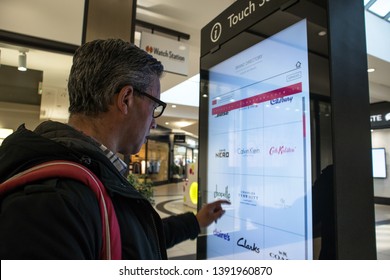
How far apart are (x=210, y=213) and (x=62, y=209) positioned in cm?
107

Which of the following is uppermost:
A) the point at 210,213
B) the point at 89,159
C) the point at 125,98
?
the point at 125,98

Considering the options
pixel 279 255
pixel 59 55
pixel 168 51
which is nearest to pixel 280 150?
pixel 279 255

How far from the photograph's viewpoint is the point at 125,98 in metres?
0.86

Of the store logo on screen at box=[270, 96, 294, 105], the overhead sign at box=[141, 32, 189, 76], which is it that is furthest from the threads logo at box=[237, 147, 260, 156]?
the overhead sign at box=[141, 32, 189, 76]

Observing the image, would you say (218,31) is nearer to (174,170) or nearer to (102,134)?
(102,134)

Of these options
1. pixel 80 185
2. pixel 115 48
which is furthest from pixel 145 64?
pixel 80 185

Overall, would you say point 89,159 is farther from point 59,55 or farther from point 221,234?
point 59,55

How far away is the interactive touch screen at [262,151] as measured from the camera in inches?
41.9

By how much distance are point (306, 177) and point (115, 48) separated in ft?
2.52

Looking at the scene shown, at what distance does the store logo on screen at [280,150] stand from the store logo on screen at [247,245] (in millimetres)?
432

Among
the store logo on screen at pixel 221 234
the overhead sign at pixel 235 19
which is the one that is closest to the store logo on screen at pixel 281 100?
the overhead sign at pixel 235 19

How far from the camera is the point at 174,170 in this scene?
2216 centimetres

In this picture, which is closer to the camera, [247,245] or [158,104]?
[158,104]

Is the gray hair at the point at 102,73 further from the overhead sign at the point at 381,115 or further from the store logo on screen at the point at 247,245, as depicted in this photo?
the overhead sign at the point at 381,115
